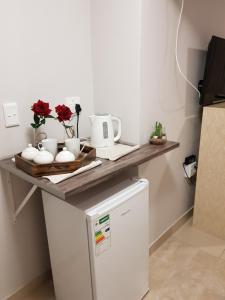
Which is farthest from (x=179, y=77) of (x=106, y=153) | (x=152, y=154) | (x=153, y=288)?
(x=153, y=288)

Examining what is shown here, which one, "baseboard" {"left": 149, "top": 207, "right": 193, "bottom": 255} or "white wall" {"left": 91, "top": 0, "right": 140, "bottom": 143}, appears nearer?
"white wall" {"left": 91, "top": 0, "right": 140, "bottom": 143}

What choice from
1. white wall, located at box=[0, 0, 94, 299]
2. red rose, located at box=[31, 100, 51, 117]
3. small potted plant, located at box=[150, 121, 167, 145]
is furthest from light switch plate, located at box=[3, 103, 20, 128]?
small potted plant, located at box=[150, 121, 167, 145]

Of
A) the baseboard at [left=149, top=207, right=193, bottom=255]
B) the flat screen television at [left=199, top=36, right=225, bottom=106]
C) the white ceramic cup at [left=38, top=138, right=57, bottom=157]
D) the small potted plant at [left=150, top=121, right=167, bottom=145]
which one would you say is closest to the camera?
the white ceramic cup at [left=38, top=138, right=57, bottom=157]

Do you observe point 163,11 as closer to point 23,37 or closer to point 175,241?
point 23,37

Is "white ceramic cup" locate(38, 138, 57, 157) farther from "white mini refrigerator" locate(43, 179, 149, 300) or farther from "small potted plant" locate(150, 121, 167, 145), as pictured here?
"small potted plant" locate(150, 121, 167, 145)

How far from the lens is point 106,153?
132 cm

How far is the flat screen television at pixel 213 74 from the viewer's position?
1.80 meters

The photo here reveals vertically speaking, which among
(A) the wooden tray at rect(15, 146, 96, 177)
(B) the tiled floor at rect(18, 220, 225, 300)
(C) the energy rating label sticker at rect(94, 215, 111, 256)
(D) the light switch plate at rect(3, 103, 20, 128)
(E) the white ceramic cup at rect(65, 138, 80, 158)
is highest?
(D) the light switch plate at rect(3, 103, 20, 128)

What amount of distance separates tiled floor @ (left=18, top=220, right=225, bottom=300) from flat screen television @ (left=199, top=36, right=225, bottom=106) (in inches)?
44.3

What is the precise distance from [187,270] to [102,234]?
3.10 ft

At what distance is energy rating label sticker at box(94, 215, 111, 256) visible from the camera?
1085mm

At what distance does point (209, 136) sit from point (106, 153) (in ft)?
3.30

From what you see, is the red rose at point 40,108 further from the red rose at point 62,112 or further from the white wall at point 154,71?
the white wall at point 154,71

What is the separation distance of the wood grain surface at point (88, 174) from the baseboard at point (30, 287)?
82cm
